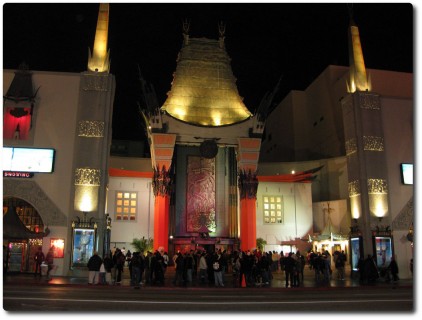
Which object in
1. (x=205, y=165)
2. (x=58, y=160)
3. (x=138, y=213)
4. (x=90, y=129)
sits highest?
(x=205, y=165)

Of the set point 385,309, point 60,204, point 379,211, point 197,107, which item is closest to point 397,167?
point 379,211

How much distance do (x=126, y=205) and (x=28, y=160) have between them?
30.5 ft

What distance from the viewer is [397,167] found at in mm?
23031

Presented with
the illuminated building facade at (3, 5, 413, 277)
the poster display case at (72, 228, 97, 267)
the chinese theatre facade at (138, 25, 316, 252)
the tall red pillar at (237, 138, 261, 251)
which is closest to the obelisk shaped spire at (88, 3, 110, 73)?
the illuminated building facade at (3, 5, 413, 277)

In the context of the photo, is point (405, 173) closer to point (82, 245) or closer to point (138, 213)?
point (138, 213)

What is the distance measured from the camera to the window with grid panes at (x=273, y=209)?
96.8 feet

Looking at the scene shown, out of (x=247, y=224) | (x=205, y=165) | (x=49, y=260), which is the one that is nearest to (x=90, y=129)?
(x=49, y=260)

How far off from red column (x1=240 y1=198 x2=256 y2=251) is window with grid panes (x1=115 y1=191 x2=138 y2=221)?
Result: 6.82 m

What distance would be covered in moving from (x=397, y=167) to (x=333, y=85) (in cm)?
1476

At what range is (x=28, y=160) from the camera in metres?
19.8

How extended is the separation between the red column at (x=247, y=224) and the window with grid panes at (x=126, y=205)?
268 inches

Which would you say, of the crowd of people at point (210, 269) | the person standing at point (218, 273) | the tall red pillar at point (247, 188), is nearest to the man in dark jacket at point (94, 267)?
the crowd of people at point (210, 269)

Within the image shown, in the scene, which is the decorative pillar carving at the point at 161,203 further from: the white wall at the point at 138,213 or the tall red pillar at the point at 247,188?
the tall red pillar at the point at 247,188

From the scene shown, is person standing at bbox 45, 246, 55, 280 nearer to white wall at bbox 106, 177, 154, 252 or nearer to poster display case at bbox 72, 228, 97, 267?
poster display case at bbox 72, 228, 97, 267
